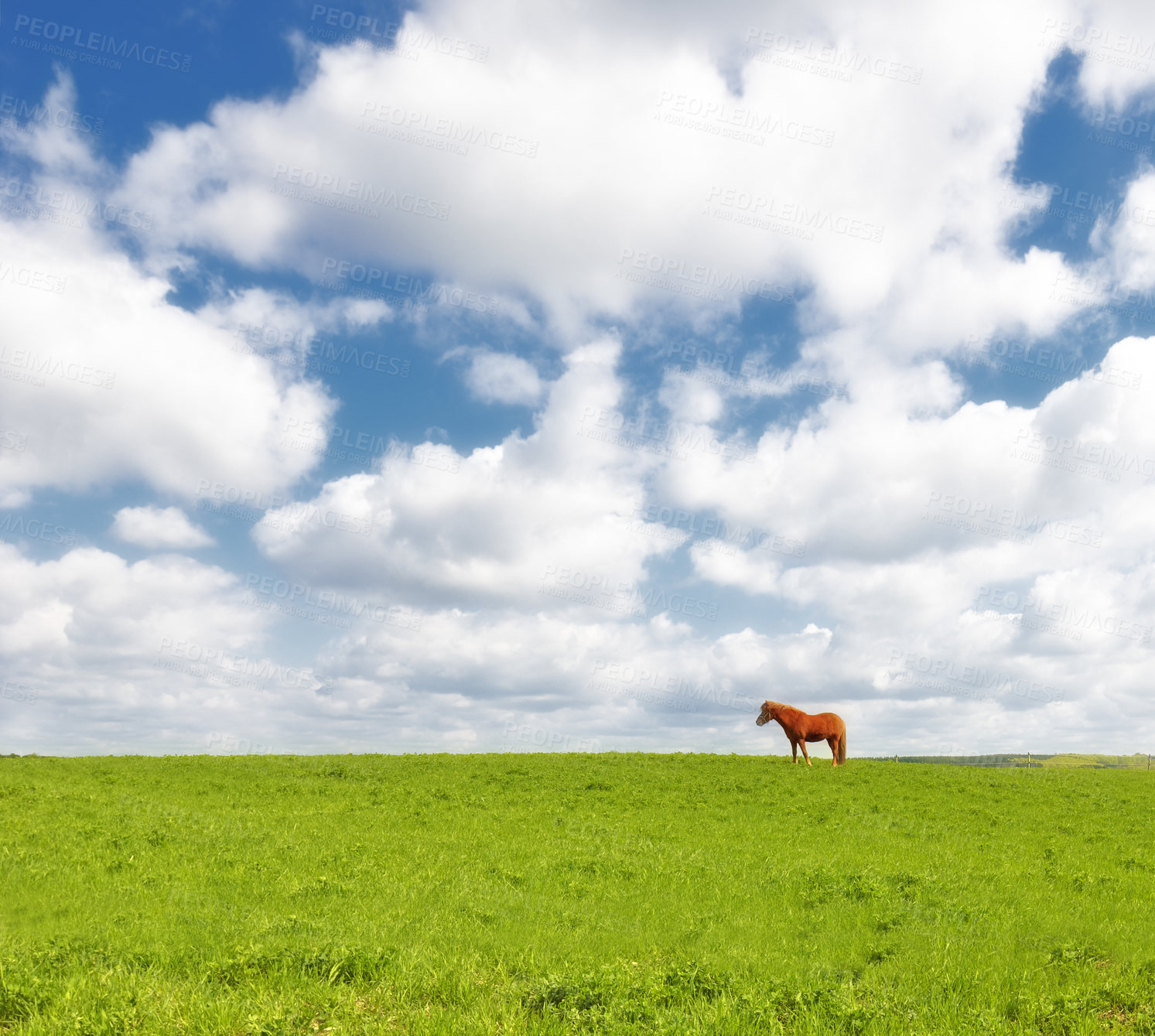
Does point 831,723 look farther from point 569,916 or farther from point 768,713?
point 569,916

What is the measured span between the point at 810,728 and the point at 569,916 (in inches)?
1392

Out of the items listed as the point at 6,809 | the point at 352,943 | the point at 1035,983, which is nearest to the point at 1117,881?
the point at 1035,983

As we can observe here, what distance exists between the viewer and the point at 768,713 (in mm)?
47406

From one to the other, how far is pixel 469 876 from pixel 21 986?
9174 millimetres

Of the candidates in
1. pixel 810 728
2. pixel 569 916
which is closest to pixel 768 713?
pixel 810 728

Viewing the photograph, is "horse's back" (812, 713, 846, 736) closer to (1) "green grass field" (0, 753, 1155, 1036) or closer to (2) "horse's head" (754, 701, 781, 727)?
(2) "horse's head" (754, 701, 781, 727)

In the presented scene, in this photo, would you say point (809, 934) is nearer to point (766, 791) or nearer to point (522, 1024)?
point (522, 1024)

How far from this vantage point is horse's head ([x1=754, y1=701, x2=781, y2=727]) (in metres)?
47.2

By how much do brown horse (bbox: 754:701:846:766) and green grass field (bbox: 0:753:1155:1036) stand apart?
47.3 feet

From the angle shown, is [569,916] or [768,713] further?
[768,713]

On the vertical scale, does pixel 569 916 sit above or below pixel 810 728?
below

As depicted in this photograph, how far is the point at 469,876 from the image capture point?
17.6 meters

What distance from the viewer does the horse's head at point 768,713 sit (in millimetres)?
47219

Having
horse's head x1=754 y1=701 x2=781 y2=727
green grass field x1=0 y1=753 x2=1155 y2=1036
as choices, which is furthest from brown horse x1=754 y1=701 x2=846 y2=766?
green grass field x1=0 y1=753 x2=1155 y2=1036
